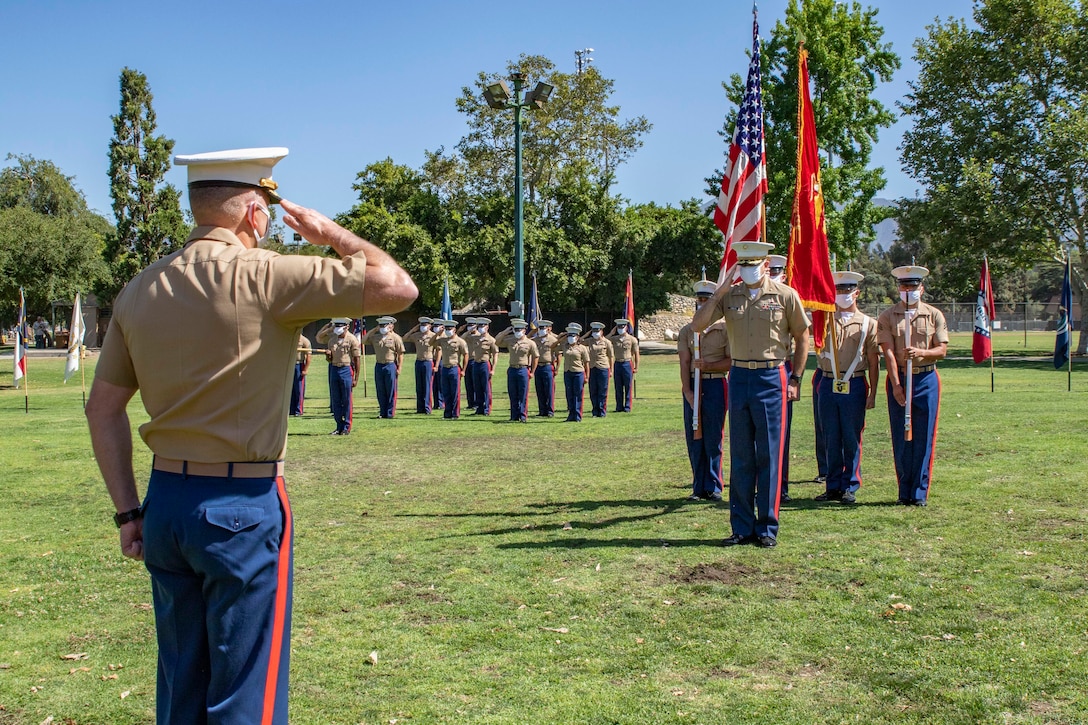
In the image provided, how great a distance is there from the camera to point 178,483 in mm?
3143

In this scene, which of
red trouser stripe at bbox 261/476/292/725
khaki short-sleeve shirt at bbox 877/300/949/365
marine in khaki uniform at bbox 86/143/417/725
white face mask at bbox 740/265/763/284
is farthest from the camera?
khaki short-sleeve shirt at bbox 877/300/949/365

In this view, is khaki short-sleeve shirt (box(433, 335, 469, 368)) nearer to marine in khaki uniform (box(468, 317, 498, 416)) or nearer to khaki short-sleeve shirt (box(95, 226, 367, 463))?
marine in khaki uniform (box(468, 317, 498, 416))

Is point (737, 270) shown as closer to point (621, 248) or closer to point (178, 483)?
point (178, 483)

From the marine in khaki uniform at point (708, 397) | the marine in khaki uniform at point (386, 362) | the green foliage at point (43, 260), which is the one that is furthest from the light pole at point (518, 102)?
the green foliage at point (43, 260)

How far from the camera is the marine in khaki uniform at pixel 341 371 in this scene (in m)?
16.8

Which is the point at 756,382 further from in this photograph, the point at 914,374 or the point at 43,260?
the point at 43,260

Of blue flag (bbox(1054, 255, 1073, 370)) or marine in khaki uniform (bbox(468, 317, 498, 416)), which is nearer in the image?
marine in khaki uniform (bbox(468, 317, 498, 416))

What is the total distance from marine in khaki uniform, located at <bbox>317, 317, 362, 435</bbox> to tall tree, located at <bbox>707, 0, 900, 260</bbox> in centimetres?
2796

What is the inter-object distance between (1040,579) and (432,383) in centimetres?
1587

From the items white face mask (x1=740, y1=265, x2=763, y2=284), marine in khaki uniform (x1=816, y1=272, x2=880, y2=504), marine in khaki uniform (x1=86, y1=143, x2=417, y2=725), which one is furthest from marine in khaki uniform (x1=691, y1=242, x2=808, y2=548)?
marine in khaki uniform (x1=86, y1=143, x2=417, y2=725)

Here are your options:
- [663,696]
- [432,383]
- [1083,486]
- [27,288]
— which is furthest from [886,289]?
[663,696]

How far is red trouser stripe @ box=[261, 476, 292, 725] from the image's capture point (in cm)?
319

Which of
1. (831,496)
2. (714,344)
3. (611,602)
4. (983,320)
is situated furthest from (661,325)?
(611,602)

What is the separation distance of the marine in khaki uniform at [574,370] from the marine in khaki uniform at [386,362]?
3.41m
